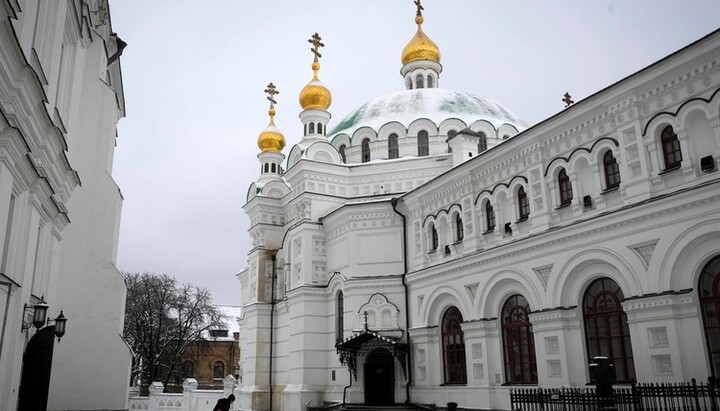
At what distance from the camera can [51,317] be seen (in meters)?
12.5

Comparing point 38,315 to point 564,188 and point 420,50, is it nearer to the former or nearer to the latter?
point 564,188

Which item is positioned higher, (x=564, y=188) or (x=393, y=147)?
(x=393, y=147)

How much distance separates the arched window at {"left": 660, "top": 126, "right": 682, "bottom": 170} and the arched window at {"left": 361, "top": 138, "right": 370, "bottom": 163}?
16.7 m

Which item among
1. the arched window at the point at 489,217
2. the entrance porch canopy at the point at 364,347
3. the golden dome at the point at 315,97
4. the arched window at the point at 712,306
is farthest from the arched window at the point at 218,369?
the arched window at the point at 712,306

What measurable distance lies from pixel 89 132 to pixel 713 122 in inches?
515

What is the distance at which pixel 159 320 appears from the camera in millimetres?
41875

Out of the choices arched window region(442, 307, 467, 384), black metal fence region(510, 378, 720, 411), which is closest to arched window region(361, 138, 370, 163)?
arched window region(442, 307, 467, 384)

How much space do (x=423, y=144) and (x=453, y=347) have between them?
11.3 meters

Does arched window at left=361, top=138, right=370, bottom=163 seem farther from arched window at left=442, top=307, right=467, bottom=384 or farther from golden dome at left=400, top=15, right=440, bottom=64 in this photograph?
arched window at left=442, top=307, right=467, bottom=384

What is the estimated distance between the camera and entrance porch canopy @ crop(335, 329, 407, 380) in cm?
2117

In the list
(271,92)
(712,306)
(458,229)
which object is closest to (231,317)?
(271,92)

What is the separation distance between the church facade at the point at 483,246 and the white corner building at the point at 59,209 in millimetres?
9702

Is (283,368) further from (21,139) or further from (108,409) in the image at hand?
(21,139)

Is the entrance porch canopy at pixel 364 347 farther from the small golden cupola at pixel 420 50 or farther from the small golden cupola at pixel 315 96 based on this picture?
the small golden cupola at pixel 420 50
